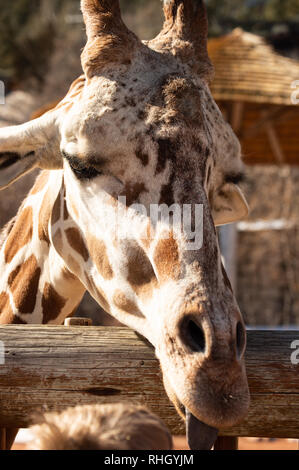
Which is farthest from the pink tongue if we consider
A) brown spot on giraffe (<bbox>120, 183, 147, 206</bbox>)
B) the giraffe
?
brown spot on giraffe (<bbox>120, 183, 147, 206</bbox>)

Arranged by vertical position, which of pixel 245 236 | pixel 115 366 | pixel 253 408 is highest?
Result: pixel 115 366

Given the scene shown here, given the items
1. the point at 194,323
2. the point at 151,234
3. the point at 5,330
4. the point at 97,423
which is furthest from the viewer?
the point at 5,330

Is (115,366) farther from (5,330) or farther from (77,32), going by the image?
(77,32)

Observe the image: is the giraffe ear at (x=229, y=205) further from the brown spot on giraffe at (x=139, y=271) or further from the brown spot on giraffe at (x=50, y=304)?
the brown spot on giraffe at (x=50, y=304)

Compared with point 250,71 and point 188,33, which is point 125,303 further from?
point 250,71

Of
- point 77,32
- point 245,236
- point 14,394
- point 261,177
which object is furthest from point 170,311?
point 77,32

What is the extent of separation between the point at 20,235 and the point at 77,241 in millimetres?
558

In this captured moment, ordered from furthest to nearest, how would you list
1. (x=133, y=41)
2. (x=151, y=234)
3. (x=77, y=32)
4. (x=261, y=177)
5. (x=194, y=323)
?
1. (x=77, y=32)
2. (x=261, y=177)
3. (x=133, y=41)
4. (x=151, y=234)
5. (x=194, y=323)

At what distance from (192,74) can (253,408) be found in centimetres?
115

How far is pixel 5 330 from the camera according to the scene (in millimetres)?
2229

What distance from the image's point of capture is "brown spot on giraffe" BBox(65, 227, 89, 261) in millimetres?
2418

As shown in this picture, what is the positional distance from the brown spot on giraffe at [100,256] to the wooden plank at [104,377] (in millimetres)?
199

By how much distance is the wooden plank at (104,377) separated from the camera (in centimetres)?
214

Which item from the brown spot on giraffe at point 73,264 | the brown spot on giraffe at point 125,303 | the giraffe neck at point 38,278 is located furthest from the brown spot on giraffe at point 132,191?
the giraffe neck at point 38,278
